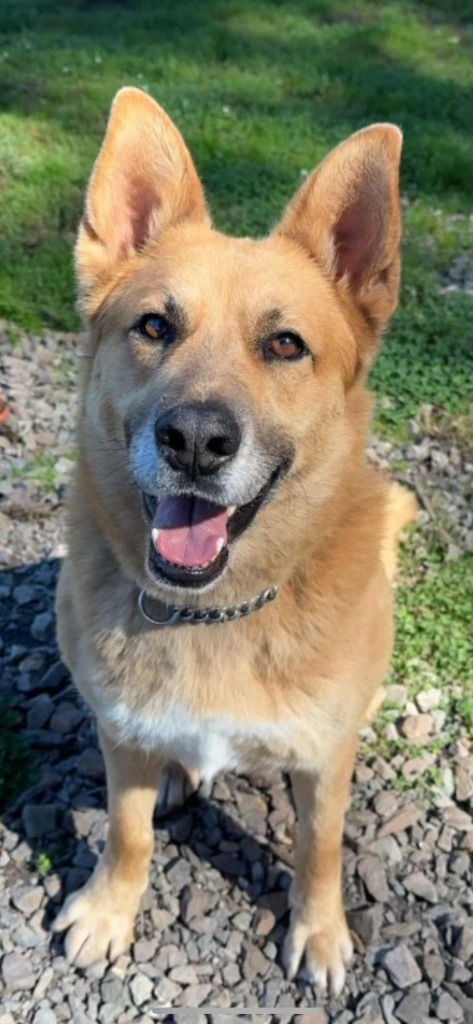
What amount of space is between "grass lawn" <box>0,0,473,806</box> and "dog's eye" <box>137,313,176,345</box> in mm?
1780

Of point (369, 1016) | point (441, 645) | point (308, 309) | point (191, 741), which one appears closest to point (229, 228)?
point (441, 645)

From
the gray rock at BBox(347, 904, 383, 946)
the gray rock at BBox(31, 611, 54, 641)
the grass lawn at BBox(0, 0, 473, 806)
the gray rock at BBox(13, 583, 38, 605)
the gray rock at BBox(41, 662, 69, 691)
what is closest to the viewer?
the gray rock at BBox(347, 904, 383, 946)

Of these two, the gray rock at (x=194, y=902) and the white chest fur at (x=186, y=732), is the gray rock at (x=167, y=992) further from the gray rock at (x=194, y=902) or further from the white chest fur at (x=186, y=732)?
the white chest fur at (x=186, y=732)

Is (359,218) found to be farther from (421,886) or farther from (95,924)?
(95,924)

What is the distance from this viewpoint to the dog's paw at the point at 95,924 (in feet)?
9.17

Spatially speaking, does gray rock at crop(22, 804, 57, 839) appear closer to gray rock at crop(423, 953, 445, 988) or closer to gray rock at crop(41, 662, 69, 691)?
gray rock at crop(41, 662, 69, 691)

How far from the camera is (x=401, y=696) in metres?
3.52

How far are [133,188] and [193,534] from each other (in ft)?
3.29

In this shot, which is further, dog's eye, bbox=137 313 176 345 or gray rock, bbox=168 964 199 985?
gray rock, bbox=168 964 199 985

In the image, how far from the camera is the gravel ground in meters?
2.72

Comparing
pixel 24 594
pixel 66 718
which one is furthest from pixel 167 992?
pixel 24 594

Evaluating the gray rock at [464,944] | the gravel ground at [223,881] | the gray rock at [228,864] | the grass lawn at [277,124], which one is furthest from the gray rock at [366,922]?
the grass lawn at [277,124]

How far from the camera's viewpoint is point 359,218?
250 centimetres

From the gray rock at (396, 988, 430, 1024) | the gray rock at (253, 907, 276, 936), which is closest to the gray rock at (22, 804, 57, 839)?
the gray rock at (253, 907, 276, 936)
